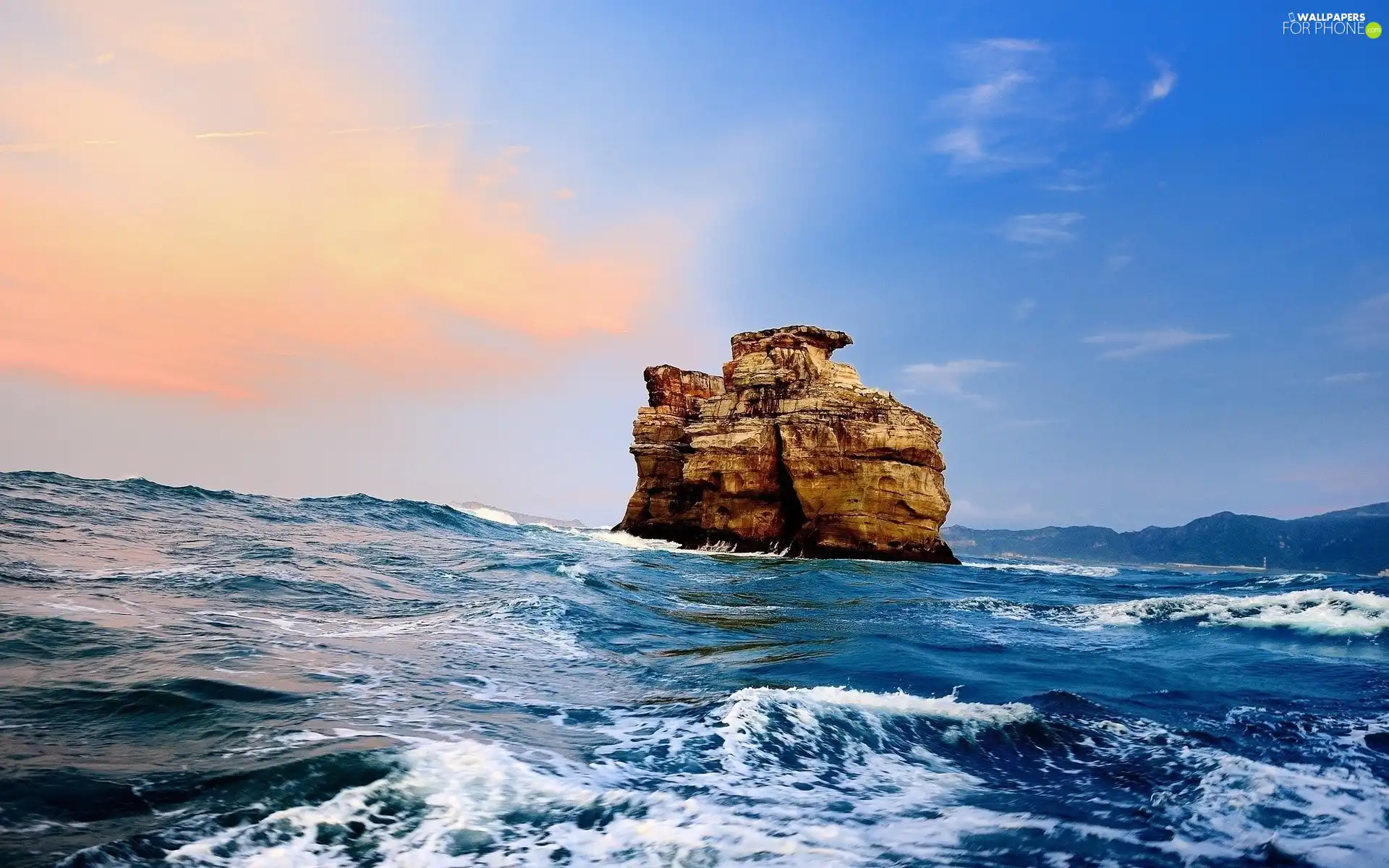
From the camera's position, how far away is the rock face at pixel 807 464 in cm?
3353

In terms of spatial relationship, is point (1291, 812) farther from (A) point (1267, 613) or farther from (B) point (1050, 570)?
(B) point (1050, 570)

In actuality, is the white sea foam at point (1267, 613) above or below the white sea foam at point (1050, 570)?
above

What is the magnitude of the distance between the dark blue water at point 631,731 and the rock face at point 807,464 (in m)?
19.6

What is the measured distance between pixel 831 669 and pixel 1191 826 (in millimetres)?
4658

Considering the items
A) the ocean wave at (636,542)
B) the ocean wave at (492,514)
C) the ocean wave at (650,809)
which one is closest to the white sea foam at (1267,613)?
the ocean wave at (650,809)

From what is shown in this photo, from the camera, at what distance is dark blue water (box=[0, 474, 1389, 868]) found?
3.99 metres

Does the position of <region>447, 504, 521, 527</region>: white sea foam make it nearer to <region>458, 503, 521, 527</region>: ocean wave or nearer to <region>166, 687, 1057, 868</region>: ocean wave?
<region>458, 503, 521, 527</region>: ocean wave

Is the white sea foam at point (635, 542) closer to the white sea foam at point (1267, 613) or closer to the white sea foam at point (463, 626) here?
the white sea foam at point (1267, 613)

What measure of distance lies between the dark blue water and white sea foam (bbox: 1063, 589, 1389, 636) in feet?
1.28

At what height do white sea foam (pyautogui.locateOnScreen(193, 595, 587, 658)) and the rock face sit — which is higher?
the rock face

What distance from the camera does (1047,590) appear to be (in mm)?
23266

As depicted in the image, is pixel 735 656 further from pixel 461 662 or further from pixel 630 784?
pixel 630 784

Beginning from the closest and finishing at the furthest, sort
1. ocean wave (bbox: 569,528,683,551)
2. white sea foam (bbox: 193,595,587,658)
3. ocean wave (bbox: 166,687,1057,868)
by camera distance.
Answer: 1. ocean wave (bbox: 166,687,1057,868)
2. white sea foam (bbox: 193,595,587,658)
3. ocean wave (bbox: 569,528,683,551)

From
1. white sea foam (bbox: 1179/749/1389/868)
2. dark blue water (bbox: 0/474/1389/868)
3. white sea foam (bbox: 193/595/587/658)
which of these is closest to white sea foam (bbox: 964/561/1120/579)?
dark blue water (bbox: 0/474/1389/868)
